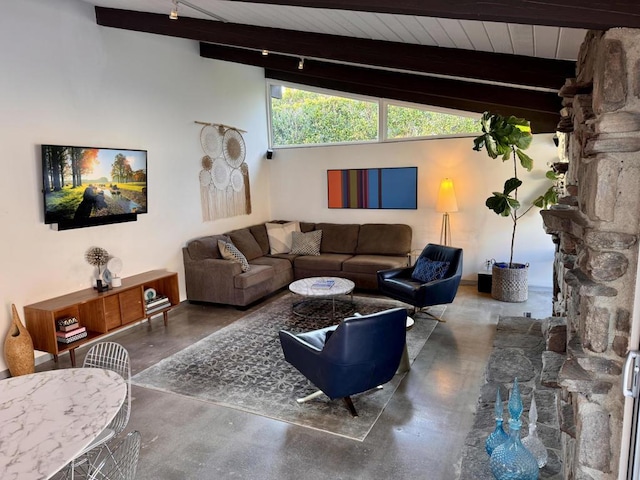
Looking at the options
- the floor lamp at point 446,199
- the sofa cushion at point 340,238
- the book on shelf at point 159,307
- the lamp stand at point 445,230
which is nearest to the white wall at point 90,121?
the book on shelf at point 159,307

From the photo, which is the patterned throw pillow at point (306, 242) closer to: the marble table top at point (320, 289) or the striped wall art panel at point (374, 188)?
the striped wall art panel at point (374, 188)

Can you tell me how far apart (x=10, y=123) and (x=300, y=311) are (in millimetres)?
3520

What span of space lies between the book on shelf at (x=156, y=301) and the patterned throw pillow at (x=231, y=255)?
0.97 m

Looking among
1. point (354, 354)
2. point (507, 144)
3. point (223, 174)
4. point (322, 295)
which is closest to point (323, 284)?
point (322, 295)

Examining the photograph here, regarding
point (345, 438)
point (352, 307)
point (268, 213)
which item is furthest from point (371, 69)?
point (345, 438)

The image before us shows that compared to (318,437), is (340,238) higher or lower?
higher

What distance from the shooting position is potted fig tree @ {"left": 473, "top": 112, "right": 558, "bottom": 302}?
199 inches

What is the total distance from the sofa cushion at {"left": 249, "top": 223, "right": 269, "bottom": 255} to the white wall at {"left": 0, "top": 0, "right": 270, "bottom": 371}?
1.72 feet

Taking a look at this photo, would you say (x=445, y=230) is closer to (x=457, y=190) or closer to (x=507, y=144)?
(x=457, y=190)

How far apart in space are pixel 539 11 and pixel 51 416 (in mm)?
2379

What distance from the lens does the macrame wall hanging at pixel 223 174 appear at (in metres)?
6.09

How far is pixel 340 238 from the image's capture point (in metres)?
6.79

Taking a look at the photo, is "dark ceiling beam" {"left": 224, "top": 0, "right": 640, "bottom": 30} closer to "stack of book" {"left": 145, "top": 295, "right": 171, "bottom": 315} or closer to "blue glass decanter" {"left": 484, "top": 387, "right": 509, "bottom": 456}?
"blue glass decanter" {"left": 484, "top": 387, "right": 509, "bottom": 456}

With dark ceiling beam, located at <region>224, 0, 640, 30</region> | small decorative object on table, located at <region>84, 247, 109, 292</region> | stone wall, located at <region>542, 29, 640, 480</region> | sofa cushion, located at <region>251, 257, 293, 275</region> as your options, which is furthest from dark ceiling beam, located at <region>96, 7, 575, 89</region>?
sofa cushion, located at <region>251, 257, 293, 275</region>
